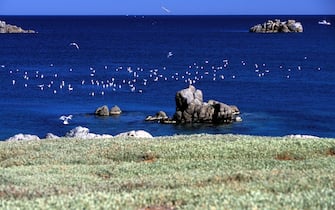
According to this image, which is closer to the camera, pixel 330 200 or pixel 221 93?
pixel 330 200

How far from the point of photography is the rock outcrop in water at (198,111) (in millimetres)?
68188

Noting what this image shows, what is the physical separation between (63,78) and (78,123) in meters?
39.8

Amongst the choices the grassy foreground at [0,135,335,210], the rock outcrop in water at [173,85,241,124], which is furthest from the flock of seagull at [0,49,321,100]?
the grassy foreground at [0,135,335,210]

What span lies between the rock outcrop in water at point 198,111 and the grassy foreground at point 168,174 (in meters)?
39.0

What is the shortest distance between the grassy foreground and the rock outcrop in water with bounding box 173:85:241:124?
39.0 metres

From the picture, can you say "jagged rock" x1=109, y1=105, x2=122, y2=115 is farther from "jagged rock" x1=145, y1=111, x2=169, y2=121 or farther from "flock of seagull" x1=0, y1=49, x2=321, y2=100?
"flock of seagull" x1=0, y1=49, x2=321, y2=100

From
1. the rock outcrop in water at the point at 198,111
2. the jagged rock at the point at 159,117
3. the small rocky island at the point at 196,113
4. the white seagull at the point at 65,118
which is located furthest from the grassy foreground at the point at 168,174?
the rock outcrop in water at the point at 198,111

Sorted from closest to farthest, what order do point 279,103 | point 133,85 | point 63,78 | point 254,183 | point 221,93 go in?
point 254,183 < point 279,103 < point 221,93 < point 133,85 < point 63,78

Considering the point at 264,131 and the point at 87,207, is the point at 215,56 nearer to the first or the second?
the point at 264,131

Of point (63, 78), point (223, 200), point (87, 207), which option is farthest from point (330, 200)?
point (63, 78)

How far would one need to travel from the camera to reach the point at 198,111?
69.2m

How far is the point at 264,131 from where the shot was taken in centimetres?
6366

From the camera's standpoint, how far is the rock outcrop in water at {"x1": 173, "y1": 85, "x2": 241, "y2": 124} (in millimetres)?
68188

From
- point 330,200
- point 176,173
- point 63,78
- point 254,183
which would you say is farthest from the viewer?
point 63,78
